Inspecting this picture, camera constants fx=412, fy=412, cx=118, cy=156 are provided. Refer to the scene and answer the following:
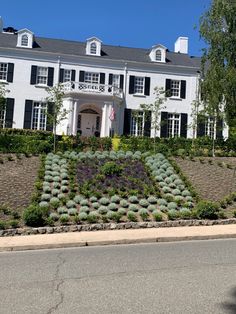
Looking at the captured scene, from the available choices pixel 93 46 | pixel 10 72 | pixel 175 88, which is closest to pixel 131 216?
pixel 10 72

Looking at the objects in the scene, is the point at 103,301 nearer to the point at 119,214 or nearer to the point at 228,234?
the point at 228,234

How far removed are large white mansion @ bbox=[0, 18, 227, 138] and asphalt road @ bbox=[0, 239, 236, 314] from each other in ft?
76.2

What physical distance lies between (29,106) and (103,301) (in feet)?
93.8

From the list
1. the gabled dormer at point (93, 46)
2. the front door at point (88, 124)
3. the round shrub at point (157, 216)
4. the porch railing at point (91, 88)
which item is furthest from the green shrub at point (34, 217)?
the gabled dormer at point (93, 46)

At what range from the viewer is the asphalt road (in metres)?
5.12

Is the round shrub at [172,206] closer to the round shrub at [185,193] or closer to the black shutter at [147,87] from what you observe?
the round shrub at [185,193]

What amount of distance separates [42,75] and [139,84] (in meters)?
7.97

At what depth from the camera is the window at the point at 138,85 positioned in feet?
112

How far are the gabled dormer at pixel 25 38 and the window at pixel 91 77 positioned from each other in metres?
5.19

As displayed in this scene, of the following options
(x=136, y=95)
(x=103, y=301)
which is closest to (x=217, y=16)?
(x=136, y=95)

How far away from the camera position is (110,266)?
23.9 feet

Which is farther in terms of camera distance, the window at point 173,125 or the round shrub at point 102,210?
the window at point 173,125

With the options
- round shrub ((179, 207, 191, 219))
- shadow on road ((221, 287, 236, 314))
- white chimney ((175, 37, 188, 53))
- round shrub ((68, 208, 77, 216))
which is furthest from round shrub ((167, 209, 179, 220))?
white chimney ((175, 37, 188, 53))

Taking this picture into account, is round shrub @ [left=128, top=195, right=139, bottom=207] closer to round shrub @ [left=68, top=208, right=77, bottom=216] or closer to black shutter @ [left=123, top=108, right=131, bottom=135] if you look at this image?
round shrub @ [left=68, top=208, right=77, bottom=216]
